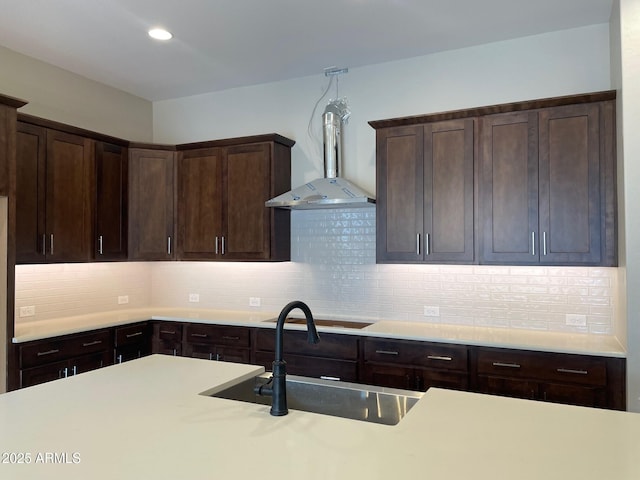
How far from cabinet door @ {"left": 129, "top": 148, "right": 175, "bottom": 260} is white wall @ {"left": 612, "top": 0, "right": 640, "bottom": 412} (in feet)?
11.9

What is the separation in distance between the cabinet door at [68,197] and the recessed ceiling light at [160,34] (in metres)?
1.11

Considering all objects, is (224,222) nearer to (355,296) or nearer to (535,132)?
(355,296)

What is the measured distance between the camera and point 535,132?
131 inches

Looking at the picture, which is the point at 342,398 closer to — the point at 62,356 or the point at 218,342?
the point at 218,342

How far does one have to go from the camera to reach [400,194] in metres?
3.72

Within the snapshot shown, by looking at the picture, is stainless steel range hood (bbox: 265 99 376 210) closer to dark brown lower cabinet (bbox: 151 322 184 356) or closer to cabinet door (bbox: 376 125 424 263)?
cabinet door (bbox: 376 125 424 263)

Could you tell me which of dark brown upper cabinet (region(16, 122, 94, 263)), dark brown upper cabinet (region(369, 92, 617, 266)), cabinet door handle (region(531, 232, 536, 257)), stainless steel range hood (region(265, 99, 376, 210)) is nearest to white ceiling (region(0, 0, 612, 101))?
stainless steel range hood (region(265, 99, 376, 210))

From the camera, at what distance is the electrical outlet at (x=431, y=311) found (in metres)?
3.92

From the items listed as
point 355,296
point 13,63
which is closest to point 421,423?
point 355,296

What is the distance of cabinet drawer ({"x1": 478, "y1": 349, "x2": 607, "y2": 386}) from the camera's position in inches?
114

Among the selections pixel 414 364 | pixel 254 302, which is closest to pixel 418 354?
pixel 414 364

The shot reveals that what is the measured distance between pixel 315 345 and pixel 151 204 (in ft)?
7.17

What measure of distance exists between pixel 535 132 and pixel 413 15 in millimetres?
1150

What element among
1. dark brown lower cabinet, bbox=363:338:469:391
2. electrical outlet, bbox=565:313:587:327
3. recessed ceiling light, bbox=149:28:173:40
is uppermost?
recessed ceiling light, bbox=149:28:173:40
